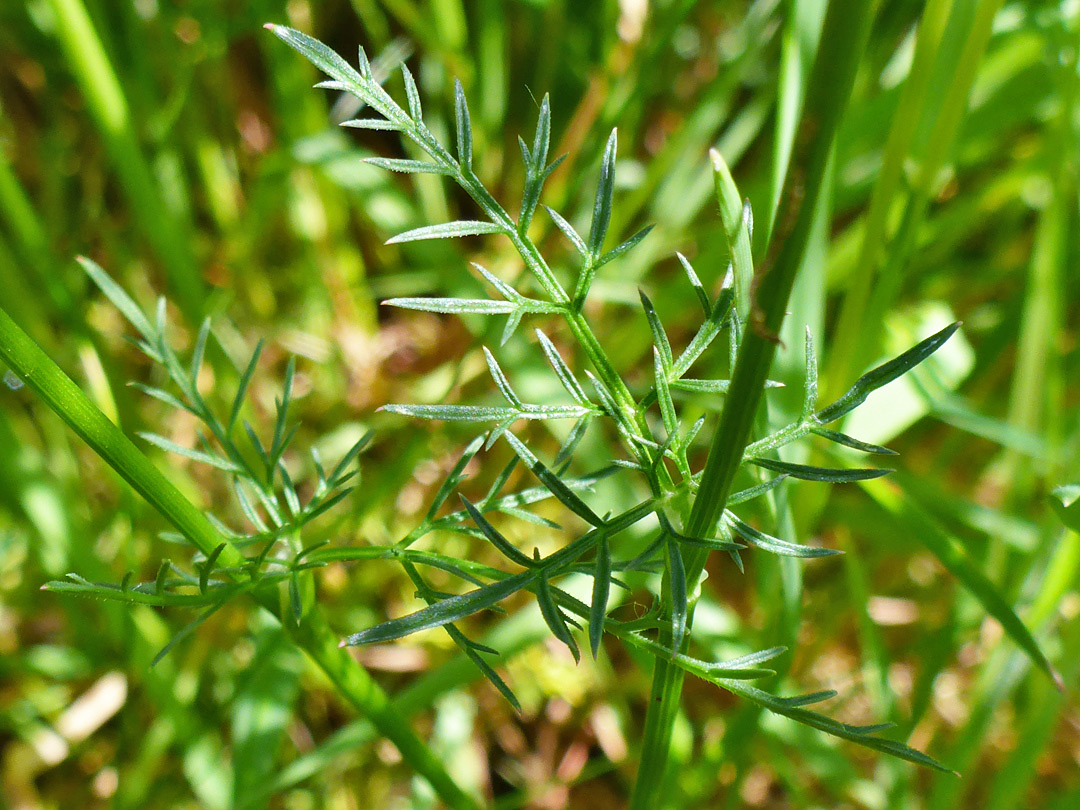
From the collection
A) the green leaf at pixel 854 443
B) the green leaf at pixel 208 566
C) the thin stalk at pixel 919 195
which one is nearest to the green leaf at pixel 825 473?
the green leaf at pixel 854 443

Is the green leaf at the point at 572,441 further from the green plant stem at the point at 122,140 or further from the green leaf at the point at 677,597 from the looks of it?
the green plant stem at the point at 122,140

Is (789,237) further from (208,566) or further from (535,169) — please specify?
(208,566)

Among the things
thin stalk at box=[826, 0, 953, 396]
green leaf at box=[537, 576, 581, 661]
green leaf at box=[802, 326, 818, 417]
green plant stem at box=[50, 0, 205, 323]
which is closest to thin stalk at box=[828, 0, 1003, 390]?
thin stalk at box=[826, 0, 953, 396]

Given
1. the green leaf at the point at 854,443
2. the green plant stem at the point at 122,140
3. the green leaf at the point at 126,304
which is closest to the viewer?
the green leaf at the point at 854,443

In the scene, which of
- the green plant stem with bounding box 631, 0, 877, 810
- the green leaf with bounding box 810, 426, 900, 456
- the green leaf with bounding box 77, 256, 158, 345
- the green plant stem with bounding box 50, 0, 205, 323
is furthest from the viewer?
the green plant stem with bounding box 50, 0, 205, 323

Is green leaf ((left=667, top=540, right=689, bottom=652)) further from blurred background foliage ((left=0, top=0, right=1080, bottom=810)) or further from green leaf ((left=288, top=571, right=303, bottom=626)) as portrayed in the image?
blurred background foliage ((left=0, top=0, right=1080, bottom=810))

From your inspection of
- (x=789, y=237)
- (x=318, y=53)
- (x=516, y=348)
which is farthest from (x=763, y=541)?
(x=516, y=348)

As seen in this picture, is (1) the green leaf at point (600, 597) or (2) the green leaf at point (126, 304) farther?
(2) the green leaf at point (126, 304)
